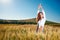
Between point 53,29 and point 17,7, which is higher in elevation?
point 17,7

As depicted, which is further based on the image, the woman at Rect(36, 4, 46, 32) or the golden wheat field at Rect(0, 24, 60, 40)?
the woman at Rect(36, 4, 46, 32)

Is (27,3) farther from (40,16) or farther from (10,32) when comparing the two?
(10,32)

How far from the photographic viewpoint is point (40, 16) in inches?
103

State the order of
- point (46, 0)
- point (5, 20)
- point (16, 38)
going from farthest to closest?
point (46, 0) → point (5, 20) → point (16, 38)

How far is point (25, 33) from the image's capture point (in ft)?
8.06

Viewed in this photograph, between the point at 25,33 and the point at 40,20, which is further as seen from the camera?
the point at 40,20

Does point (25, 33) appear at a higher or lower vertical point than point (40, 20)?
lower

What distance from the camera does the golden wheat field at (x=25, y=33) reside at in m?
2.38

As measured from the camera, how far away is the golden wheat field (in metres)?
2.38

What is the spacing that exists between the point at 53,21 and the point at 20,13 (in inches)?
20.4

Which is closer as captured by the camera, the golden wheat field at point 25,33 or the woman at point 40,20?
the golden wheat field at point 25,33

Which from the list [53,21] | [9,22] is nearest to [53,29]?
[53,21]

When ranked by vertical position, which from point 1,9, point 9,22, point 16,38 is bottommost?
point 16,38

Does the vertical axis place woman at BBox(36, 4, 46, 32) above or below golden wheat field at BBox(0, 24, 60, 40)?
above
